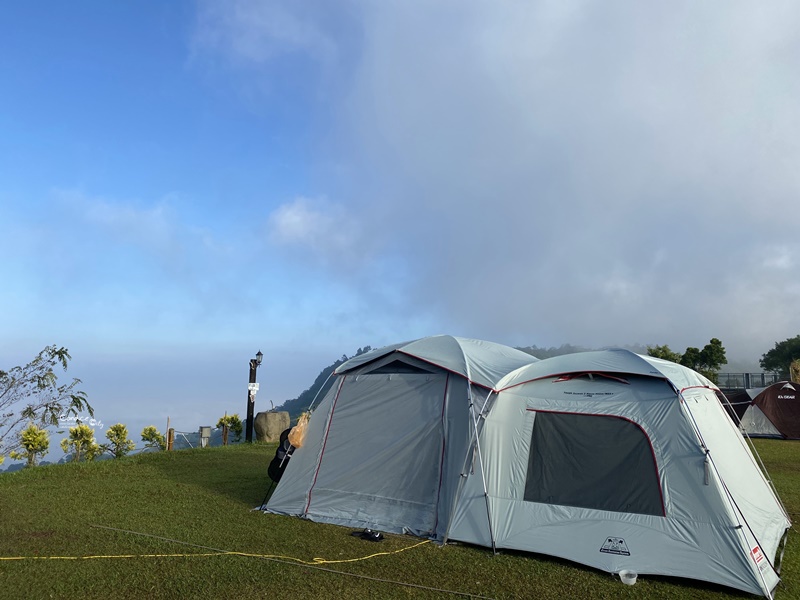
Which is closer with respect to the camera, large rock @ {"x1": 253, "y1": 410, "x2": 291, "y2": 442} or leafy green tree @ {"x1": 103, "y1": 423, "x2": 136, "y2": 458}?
leafy green tree @ {"x1": 103, "y1": 423, "x2": 136, "y2": 458}

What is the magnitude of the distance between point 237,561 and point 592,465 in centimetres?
A: 379

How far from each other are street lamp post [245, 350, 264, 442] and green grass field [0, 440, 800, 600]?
9.03 metres

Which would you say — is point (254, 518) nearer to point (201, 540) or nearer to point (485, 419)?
point (201, 540)

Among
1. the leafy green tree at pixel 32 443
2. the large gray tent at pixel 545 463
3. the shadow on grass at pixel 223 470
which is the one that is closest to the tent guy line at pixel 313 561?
the large gray tent at pixel 545 463

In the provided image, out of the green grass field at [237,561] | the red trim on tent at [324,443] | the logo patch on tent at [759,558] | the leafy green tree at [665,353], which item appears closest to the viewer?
the green grass field at [237,561]

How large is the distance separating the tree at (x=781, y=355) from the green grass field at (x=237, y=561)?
4775 centimetres

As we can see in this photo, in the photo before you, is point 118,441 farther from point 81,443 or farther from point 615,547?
point 615,547

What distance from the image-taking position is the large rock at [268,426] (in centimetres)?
1833

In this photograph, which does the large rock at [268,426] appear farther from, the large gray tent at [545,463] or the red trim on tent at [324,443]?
the red trim on tent at [324,443]

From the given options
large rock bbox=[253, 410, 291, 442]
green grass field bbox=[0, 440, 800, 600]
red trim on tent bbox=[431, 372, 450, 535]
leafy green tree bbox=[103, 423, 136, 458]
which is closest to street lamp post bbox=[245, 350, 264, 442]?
large rock bbox=[253, 410, 291, 442]

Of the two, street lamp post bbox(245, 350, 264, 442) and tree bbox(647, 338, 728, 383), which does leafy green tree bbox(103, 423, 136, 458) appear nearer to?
street lamp post bbox(245, 350, 264, 442)

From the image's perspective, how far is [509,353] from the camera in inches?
342

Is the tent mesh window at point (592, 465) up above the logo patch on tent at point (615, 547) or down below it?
above

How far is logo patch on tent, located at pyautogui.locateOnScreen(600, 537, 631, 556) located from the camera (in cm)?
588
